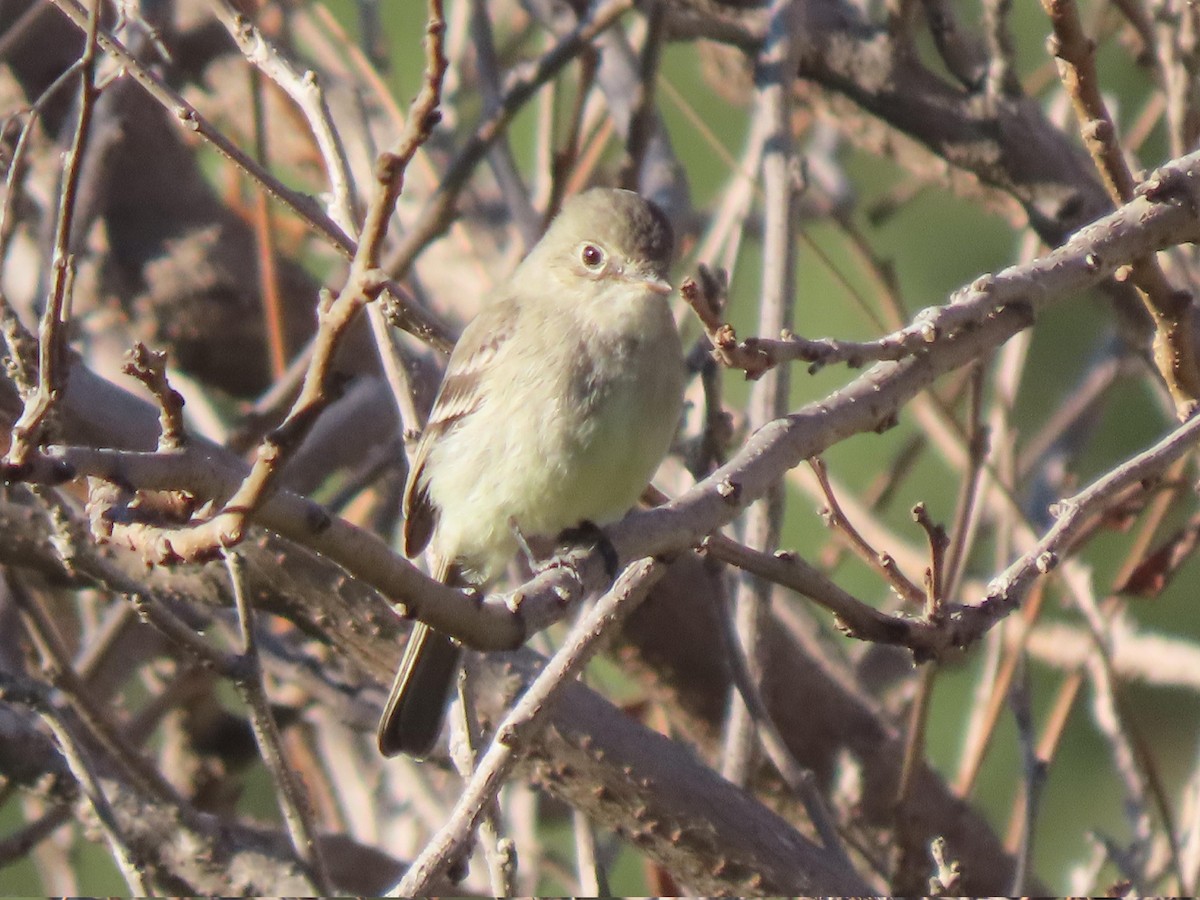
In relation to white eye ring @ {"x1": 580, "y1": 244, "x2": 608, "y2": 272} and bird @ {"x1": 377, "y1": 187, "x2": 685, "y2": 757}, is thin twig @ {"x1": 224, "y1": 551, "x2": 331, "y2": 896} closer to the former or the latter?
bird @ {"x1": 377, "y1": 187, "x2": 685, "y2": 757}

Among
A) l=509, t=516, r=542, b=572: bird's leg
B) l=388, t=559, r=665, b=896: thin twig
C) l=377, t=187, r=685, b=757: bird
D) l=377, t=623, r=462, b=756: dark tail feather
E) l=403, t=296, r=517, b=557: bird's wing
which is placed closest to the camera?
l=388, t=559, r=665, b=896: thin twig

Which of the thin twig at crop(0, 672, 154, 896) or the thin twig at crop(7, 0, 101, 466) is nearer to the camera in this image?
the thin twig at crop(7, 0, 101, 466)

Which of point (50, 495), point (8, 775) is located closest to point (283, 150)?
point (8, 775)

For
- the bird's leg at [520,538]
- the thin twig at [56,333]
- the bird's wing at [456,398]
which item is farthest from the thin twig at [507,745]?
the bird's wing at [456,398]

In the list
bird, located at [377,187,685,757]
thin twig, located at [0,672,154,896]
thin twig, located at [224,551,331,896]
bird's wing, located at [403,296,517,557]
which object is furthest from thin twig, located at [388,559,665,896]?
bird's wing, located at [403,296,517,557]

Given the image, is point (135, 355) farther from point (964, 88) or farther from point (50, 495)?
point (964, 88)

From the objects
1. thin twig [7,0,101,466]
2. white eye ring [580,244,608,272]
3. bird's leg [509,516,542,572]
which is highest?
white eye ring [580,244,608,272]

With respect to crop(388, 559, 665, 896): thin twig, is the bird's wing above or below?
above

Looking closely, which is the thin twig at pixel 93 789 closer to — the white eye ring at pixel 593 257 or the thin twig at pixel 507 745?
the thin twig at pixel 507 745

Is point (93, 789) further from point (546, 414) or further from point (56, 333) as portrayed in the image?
point (546, 414)
